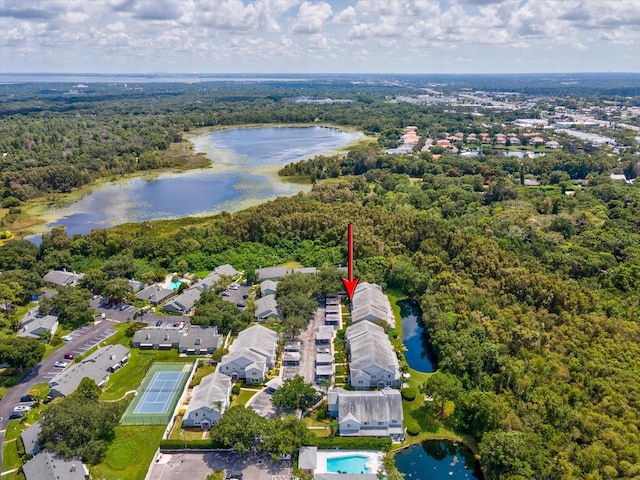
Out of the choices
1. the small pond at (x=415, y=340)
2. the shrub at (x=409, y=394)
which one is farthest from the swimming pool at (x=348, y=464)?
the small pond at (x=415, y=340)

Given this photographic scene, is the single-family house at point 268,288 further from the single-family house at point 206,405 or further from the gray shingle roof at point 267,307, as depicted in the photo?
the single-family house at point 206,405

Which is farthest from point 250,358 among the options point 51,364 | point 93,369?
point 51,364

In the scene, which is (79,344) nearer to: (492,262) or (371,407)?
(371,407)

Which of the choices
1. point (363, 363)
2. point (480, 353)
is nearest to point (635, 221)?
point (480, 353)

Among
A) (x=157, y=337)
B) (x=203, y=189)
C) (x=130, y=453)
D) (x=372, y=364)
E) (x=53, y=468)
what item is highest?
(x=203, y=189)

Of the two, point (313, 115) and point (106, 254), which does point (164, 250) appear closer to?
point (106, 254)

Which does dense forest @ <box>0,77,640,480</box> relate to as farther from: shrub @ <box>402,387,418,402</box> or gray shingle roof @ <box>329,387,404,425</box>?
gray shingle roof @ <box>329,387,404,425</box>
